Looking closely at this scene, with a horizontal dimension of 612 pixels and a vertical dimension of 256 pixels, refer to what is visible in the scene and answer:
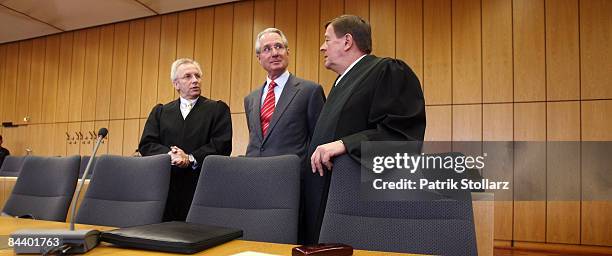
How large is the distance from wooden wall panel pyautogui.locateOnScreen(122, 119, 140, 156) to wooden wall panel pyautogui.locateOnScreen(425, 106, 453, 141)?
454 centimetres

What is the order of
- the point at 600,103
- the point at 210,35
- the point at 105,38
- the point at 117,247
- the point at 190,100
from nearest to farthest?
the point at 117,247
the point at 190,100
the point at 600,103
the point at 210,35
the point at 105,38

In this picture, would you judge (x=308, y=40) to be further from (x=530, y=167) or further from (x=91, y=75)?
(x=91, y=75)

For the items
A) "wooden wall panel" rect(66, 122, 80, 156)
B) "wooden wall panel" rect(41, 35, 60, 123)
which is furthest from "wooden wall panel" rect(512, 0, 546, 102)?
"wooden wall panel" rect(41, 35, 60, 123)

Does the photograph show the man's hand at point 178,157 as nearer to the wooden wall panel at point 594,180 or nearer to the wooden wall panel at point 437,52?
the wooden wall panel at point 437,52

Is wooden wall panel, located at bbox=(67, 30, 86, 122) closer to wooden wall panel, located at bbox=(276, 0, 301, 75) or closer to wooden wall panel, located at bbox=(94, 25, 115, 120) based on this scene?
wooden wall panel, located at bbox=(94, 25, 115, 120)

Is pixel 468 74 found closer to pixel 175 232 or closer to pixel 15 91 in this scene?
pixel 175 232

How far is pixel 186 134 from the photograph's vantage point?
2.86 metres

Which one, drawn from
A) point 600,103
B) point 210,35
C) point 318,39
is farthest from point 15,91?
point 600,103

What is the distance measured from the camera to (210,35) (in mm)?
6953

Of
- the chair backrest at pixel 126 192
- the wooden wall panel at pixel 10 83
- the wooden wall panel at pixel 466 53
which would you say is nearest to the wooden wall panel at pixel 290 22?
the wooden wall panel at pixel 466 53

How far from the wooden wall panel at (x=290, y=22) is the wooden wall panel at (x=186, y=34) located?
141 centimetres

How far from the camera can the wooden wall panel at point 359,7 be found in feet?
19.7

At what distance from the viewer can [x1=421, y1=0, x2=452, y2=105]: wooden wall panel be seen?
552cm

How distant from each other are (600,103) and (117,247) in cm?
524
